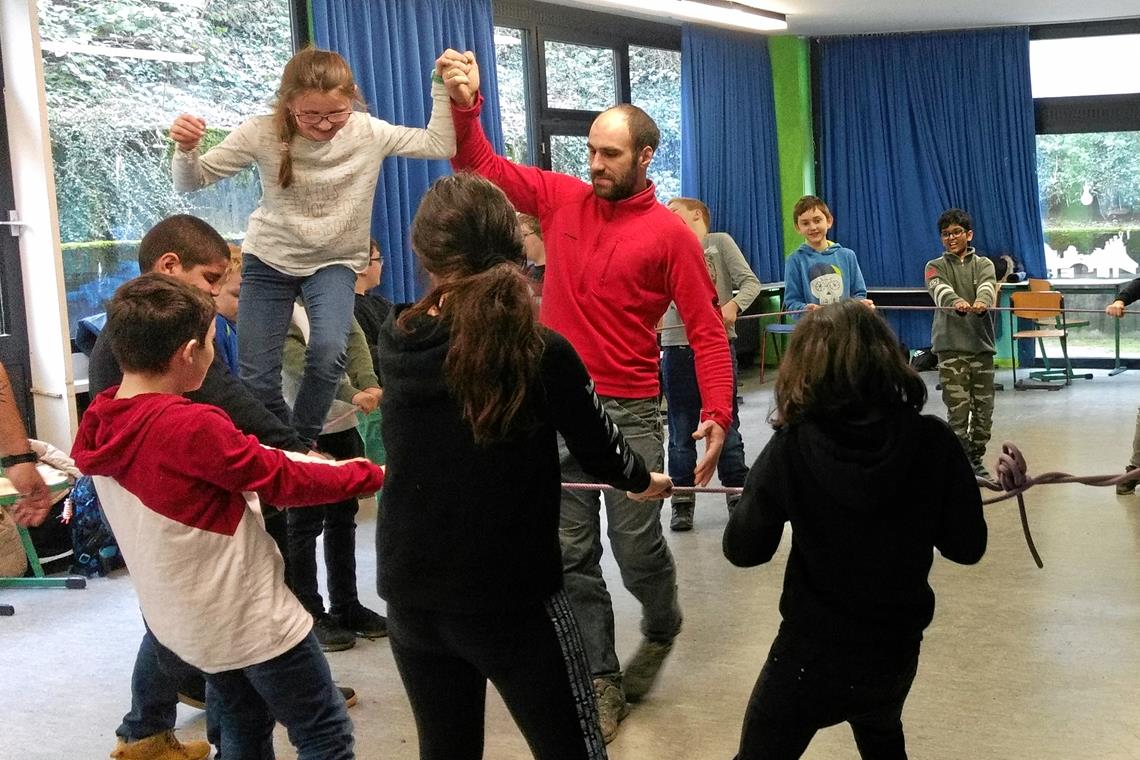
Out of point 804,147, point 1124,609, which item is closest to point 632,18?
point 804,147

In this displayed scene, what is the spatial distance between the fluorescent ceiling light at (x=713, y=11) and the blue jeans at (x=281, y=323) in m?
5.88

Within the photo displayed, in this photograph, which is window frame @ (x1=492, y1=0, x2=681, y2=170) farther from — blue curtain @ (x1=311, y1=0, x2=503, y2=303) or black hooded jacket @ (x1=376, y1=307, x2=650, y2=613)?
black hooded jacket @ (x1=376, y1=307, x2=650, y2=613)

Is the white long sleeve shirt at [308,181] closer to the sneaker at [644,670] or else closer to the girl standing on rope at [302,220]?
the girl standing on rope at [302,220]

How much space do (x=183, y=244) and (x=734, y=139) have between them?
8.12 meters

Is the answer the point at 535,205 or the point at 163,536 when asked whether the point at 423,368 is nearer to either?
the point at 163,536

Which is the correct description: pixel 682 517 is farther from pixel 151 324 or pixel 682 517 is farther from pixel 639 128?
pixel 151 324

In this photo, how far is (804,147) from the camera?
1129cm

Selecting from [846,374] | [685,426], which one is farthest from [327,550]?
[846,374]

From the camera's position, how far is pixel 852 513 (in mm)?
2016

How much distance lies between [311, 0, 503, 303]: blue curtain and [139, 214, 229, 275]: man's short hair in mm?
3958

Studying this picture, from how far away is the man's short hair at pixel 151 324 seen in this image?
2.09 meters

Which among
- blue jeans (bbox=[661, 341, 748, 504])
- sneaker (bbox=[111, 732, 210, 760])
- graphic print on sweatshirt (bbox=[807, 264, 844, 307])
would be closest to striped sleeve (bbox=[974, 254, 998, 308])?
graphic print on sweatshirt (bbox=[807, 264, 844, 307])

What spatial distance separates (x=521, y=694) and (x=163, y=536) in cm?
69

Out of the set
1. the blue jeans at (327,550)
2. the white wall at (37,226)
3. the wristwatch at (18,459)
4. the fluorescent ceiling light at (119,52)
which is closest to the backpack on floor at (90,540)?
the white wall at (37,226)
